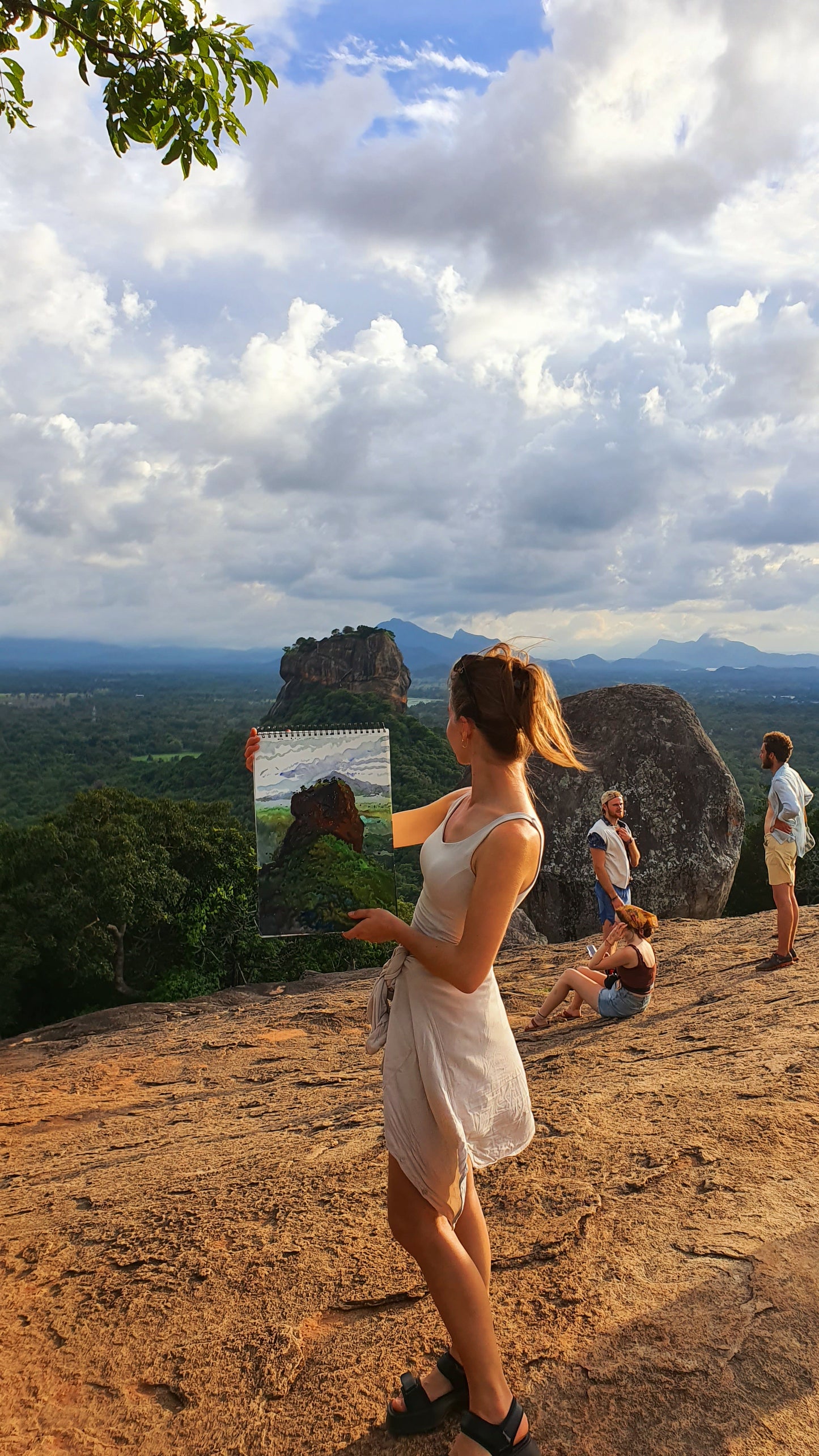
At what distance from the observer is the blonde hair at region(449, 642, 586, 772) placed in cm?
246

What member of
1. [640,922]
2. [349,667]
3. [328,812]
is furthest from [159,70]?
[349,667]

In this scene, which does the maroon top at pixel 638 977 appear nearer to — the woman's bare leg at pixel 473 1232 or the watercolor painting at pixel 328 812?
the watercolor painting at pixel 328 812

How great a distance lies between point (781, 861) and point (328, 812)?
5.35 meters

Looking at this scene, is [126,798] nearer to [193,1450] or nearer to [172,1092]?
[172,1092]

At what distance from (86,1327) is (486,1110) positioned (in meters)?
2.00

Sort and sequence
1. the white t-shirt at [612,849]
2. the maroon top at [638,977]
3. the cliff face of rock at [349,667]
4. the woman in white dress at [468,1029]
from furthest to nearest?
the cliff face of rock at [349,667]
the white t-shirt at [612,849]
the maroon top at [638,977]
the woman in white dress at [468,1029]

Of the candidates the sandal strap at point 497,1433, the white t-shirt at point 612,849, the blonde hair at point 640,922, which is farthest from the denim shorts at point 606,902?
the sandal strap at point 497,1433

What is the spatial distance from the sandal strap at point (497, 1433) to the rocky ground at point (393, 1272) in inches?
10.3

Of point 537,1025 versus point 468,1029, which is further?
point 537,1025

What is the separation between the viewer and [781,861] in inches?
316

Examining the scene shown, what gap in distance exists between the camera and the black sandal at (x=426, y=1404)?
259cm

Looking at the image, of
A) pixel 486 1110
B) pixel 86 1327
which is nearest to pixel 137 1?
pixel 486 1110

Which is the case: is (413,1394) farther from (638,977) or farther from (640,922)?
(638,977)

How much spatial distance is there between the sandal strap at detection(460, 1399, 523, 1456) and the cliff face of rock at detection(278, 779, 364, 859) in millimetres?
2170
